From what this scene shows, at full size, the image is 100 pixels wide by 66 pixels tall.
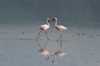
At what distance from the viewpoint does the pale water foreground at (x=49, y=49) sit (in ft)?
39.2

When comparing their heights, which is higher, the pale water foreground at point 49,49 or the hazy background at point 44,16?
the pale water foreground at point 49,49

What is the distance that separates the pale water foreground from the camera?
39.2 feet

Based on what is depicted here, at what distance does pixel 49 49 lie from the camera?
48.4ft

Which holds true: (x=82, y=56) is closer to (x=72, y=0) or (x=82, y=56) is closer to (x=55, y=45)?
(x=55, y=45)

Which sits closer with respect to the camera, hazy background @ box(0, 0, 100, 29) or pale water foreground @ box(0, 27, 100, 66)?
pale water foreground @ box(0, 27, 100, 66)

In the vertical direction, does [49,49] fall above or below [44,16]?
above

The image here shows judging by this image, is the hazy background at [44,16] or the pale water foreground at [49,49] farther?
the hazy background at [44,16]

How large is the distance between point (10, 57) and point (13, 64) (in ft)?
4.10

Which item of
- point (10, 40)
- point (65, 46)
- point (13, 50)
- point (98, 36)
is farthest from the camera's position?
point (98, 36)

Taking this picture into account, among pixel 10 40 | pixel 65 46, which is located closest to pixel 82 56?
pixel 65 46

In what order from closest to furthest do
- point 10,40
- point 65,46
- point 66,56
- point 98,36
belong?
Result: point 66,56 → point 65,46 → point 10,40 → point 98,36

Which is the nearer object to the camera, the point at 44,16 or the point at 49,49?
the point at 49,49

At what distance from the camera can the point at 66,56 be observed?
13.2 m

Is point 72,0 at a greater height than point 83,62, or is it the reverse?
point 83,62
